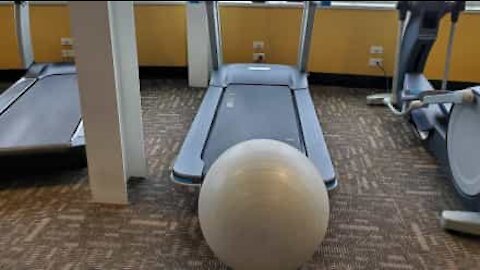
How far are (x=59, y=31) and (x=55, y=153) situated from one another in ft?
7.71

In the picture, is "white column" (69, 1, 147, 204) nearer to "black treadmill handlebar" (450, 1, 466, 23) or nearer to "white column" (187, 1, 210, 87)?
"white column" (187, 1, 210, 87)

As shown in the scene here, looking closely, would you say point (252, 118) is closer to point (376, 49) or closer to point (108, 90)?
point (108, 90)

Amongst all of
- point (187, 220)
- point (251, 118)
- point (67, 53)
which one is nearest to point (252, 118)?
point (251, 118)

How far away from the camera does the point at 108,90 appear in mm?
2801

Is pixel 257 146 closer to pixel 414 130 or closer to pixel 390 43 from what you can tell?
pixel 414 130

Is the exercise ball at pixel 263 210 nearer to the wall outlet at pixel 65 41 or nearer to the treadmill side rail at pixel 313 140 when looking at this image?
the treadmill side rail at pixel 313 140

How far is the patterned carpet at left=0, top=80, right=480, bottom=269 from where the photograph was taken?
2625 mm

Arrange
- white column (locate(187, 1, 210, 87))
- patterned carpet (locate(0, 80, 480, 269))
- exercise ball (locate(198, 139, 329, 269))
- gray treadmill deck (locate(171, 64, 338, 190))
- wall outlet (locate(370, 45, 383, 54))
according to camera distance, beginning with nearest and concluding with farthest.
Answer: exercise ball (locate(198, 139, 329, 269)), patterned carpet (locate(0, 80, 480, 269)), gray treadmill deck (locate(171, 64, 338, 190)), white column (locate(187, 1, 210, 87)), wall outlet (locate(370, 45, 383, 54))

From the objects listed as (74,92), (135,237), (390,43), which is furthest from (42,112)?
(390,43)

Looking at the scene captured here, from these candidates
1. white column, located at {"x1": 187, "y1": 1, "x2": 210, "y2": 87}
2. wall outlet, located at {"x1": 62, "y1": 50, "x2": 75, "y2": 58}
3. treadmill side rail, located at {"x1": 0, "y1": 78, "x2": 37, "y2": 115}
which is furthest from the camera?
wall outlet, located at {"x1": 62, "y1": 50, "x2": 75, "y2": 58}

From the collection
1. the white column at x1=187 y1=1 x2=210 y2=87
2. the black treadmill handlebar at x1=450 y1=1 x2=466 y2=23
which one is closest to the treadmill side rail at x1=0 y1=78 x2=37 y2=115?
the white column at x1=187 y1=1 x2=210 y2=87

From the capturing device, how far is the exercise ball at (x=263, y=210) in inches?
83.1

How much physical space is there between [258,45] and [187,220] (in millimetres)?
2787

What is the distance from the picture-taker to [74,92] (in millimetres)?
4152
